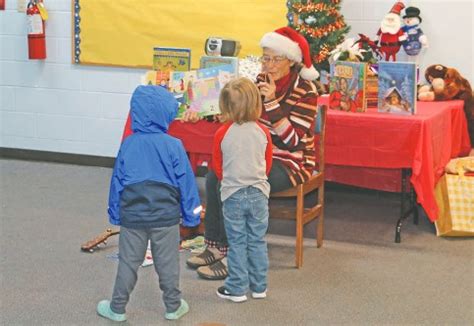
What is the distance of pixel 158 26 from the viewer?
5.74 metres

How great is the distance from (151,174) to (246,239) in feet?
1.95

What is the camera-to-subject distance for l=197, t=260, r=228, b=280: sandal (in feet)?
12.6

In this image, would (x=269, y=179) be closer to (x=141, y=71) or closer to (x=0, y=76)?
(x=141, y=71)

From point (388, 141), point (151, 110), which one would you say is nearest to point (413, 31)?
point (388, 141)

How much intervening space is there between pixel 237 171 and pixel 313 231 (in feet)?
4.05

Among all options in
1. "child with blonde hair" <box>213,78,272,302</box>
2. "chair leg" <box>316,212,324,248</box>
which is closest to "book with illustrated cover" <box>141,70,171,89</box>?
"child with blonde hair" <box>213,78,272,302</box>

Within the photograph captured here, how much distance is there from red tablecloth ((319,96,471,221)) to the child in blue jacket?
1.33 m

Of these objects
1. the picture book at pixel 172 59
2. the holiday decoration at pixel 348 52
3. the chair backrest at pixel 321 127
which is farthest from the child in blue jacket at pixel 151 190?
the holiday decoration at pixel 348 52

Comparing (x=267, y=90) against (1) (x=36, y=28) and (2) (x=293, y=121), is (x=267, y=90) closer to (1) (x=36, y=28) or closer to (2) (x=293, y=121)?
(2) (x=293, y=121)

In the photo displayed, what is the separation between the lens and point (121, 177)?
10.7 ft

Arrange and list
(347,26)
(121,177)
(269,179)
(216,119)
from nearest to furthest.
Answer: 1. (121,177)
2. (269,179)
3. (216,119)
4. (347,26)

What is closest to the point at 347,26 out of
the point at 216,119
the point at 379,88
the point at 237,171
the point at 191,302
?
the point at 379,88

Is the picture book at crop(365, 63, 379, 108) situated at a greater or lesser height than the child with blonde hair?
greater

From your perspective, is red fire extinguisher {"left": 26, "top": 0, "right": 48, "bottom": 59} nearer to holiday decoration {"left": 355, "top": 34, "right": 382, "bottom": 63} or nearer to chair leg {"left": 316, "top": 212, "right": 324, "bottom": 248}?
holiday decoration {"left": 355, "top": 34, "right": 382, "bottom": 63}
